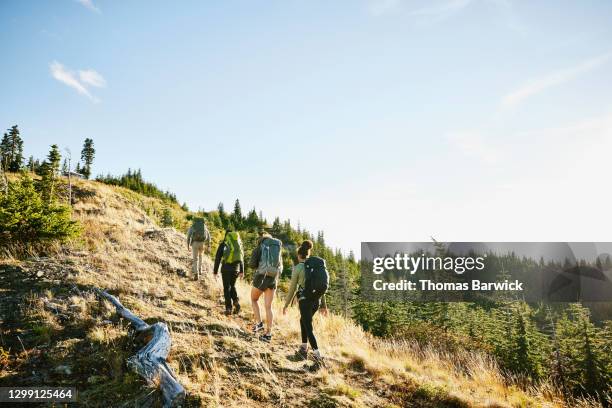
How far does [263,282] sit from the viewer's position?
7535 mm

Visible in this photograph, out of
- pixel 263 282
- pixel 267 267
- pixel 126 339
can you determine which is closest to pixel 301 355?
pixel 263 282

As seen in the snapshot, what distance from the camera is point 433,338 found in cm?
2066

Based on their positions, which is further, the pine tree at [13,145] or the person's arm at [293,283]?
the pine tree at [13,145]

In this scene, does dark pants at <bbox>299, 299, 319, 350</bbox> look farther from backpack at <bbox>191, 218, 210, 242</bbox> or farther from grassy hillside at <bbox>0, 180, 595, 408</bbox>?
backpack at <bbox>191, 218, 210, 242</bbox>

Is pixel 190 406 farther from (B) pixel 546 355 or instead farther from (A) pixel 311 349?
(B) pixel 546 355

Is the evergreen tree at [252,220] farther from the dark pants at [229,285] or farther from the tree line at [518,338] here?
the dark pants at [229,285]

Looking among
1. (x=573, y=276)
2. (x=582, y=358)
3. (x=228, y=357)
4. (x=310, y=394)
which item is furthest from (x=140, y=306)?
(x=573, y=276)

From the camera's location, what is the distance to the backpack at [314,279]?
6859 millimetres

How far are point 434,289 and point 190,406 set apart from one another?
145 feet

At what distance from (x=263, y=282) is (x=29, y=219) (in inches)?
328

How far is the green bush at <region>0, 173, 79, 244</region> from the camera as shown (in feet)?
33.0

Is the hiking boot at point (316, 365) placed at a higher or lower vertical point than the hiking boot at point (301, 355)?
lower

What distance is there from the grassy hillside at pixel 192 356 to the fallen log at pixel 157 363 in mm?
178

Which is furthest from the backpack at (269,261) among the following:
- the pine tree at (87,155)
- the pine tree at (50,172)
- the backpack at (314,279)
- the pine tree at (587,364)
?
the pine tree at (87,155)
